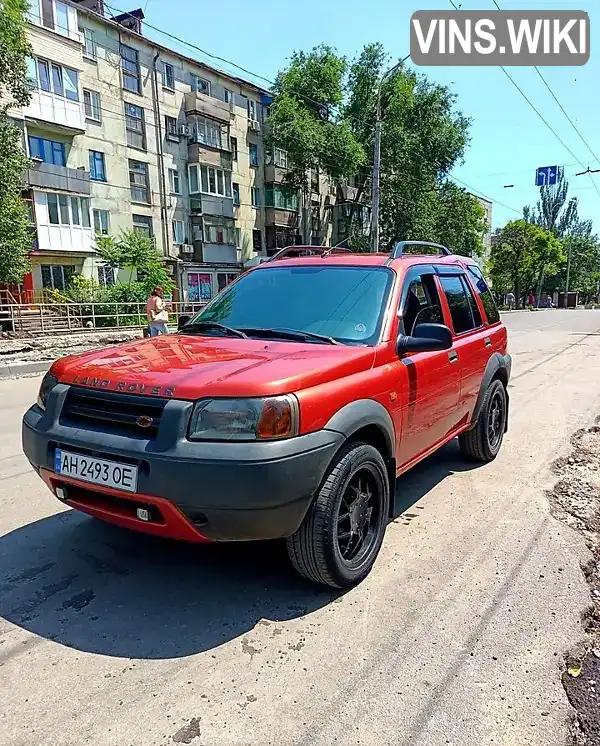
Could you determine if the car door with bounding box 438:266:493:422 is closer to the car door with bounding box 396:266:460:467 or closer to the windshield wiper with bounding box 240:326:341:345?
the car door with bounding box 396:266:460:467

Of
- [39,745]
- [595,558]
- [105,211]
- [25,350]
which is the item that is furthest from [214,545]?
[105,211]

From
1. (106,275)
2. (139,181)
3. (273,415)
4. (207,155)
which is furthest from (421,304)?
(207,155)

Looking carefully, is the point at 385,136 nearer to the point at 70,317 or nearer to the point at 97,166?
the point at 97,166

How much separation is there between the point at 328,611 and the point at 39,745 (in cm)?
141

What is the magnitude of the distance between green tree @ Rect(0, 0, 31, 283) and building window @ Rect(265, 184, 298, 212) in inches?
877

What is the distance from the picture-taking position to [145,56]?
31625 mm

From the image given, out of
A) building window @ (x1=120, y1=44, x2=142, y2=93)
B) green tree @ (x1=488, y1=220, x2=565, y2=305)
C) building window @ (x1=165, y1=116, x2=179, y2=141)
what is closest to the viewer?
building window @ (x1=120, y1=44, x2=142, y2=93)

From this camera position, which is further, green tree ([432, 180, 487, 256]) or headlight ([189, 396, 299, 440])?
green tree ([432, 180, 487, 256])

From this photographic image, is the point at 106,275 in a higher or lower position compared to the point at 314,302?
higher

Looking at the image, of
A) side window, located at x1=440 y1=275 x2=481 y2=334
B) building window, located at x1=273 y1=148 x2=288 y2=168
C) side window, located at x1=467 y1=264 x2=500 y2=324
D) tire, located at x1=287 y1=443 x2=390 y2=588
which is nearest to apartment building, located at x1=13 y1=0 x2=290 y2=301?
building window, located at x1=273 y1=148 x2=288 y2=168

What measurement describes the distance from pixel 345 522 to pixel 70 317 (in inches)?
746

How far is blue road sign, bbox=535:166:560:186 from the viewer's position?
3531 cm

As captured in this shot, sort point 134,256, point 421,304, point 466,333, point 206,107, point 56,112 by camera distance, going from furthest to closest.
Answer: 1. point 206,107
2. point 134,256
3. point 56,112
4. point 466,333
5. point 421,304

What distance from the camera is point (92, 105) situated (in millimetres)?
29344
